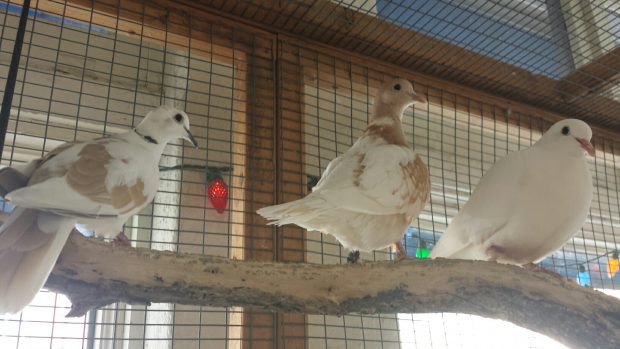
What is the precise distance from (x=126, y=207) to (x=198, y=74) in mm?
1190

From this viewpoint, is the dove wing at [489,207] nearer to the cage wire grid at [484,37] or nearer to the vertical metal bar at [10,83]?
the cage wire grid at [484,37]

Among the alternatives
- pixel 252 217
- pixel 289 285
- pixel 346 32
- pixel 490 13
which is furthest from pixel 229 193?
pixel 490 13

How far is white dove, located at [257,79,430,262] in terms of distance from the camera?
1.25 meters

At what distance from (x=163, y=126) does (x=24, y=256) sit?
69 cm

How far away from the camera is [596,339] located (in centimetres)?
101

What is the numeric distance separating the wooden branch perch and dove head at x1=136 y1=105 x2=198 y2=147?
0.60m

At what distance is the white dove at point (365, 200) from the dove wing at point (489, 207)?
0.17 metres

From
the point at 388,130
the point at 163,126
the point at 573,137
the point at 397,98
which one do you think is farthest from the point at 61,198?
the point at 573,137

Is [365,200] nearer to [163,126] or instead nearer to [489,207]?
[489,207]

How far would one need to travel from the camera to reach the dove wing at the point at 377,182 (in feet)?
4.17

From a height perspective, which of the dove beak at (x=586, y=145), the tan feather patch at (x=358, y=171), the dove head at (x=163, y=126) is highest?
the dove head at (x=163, y=126)

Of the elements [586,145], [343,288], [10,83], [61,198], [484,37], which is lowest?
[343,288]

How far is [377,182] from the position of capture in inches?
51.6

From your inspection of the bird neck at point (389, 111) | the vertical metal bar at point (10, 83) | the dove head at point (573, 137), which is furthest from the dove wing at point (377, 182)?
the vertical metal bar at point (10, 83)
